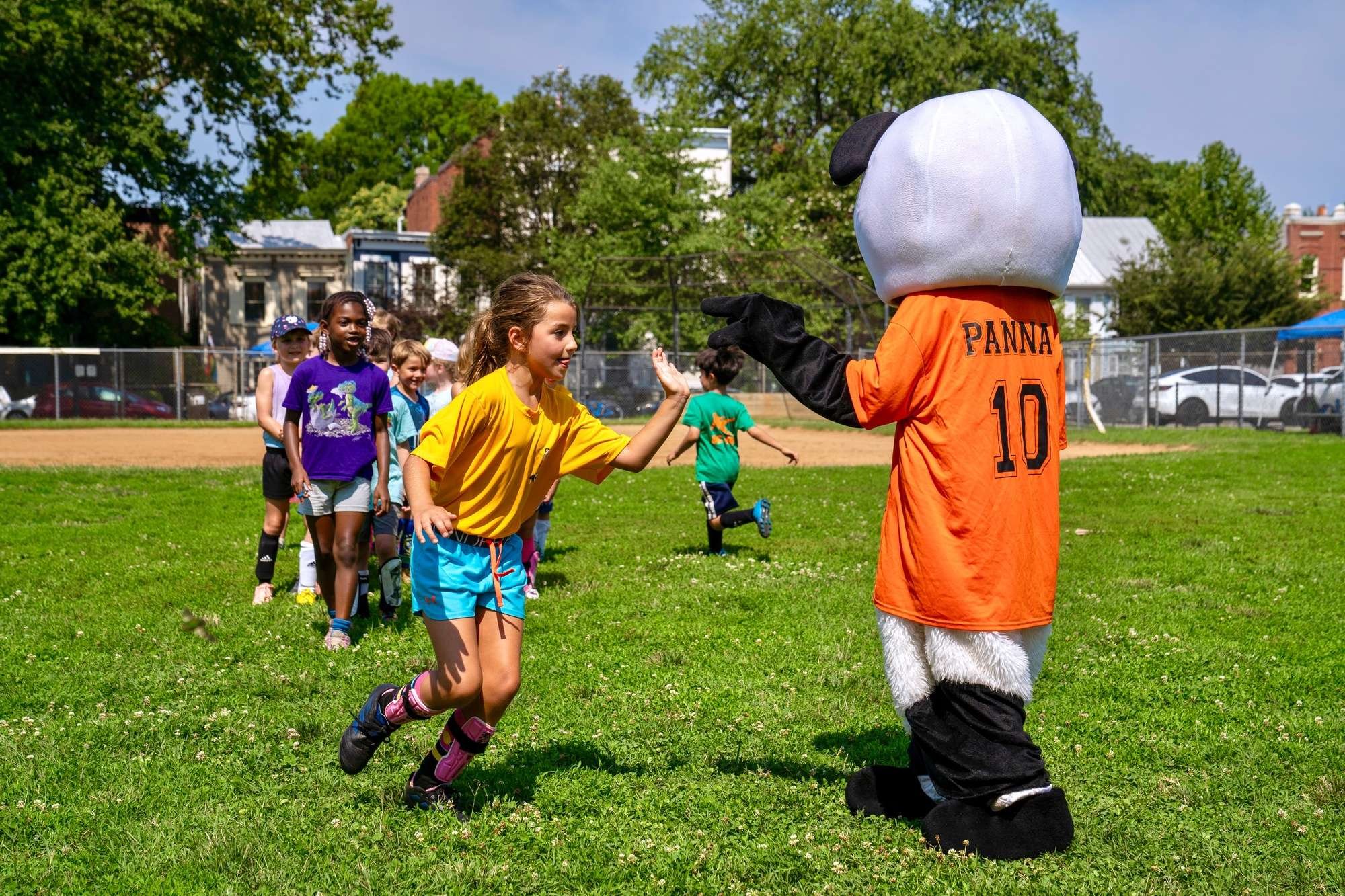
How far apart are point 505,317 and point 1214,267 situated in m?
44.9

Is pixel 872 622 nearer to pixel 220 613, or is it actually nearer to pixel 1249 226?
pixel 220 613

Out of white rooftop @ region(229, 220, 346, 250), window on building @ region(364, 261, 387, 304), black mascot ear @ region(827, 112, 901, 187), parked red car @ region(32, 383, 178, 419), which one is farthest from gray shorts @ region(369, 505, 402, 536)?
white rooftop @ region(229, 220, 346, 250)

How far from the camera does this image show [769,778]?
4.95 metres

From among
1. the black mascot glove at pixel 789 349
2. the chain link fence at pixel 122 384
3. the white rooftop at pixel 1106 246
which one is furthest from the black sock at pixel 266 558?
the white rooftop at pixel 1106 246

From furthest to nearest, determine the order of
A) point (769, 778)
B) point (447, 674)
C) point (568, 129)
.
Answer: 1. point (568, 129)
2. point (769, 778)
3. point (447, 674)

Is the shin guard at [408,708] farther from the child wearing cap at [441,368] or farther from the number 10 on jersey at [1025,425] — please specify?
the child wearing cap at [441,368]

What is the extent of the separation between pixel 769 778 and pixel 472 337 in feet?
7.20

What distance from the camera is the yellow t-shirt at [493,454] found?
14.9 ft

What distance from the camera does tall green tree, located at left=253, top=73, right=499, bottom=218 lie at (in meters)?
71.6

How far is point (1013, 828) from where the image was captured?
4.17m

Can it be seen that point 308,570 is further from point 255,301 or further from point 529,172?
point 255,301

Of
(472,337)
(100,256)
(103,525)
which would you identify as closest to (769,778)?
(472,337)

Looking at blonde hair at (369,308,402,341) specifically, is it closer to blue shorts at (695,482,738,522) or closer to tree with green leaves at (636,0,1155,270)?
blue shorts at (695,482,738,522)

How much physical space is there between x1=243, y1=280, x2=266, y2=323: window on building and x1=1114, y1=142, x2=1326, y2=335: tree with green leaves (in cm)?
3859
